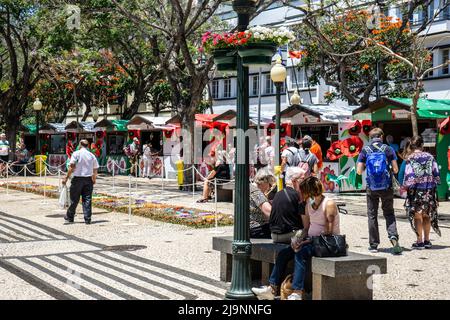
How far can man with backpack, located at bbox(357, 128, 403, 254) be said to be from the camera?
10.2 metres

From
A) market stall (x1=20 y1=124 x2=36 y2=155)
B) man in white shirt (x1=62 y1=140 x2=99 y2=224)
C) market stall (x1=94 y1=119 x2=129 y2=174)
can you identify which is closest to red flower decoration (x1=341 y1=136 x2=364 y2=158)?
man in white shirt (x1=62 y1=140 x2=99 y2=224)

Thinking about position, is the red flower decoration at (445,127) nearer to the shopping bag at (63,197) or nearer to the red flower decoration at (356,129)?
the red flower decoration at (356,129)

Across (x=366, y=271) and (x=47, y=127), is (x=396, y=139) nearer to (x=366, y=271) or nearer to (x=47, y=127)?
(x=366, y=271)

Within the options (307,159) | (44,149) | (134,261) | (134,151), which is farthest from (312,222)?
(44,149)

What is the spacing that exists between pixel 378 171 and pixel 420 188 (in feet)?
2.60

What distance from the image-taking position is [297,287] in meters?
6.94

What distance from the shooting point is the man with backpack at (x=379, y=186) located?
10180 mm

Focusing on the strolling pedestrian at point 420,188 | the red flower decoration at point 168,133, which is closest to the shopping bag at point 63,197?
the strolling pedestrian at point 420,188

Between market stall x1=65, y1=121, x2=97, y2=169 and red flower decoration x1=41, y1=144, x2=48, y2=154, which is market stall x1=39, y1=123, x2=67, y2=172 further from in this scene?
market stall x1=65, y1=121, x2=97, y2=169

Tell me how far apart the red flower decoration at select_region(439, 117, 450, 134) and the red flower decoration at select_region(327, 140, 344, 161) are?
3.61 metres

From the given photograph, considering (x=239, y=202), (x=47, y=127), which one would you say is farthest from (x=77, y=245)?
(x=47, y=127)

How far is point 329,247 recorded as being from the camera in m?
6.91

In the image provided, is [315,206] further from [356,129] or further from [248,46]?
[356,129]
